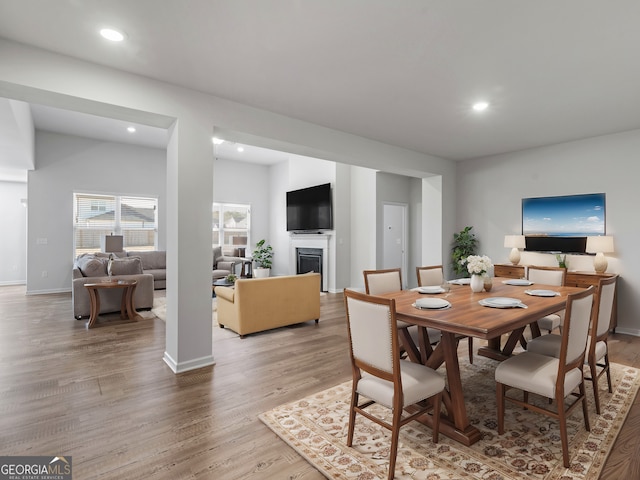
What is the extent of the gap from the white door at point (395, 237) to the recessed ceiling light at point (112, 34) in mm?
6278

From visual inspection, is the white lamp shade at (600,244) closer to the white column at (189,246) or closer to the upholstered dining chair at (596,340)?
the upholstered dining chair at (596,340)

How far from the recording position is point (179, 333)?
3150mm

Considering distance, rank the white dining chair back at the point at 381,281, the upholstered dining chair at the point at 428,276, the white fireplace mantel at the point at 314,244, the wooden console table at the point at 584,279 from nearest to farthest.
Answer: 1. the white dining chair back at the point at 381,281
2. the upholstered dining chair at the point at 428,276
3. the wooden console table at the point at 584,279
4. the white fireplace mantel at the point at 314,244

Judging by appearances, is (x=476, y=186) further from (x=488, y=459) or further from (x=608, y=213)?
(x=488, y=459)

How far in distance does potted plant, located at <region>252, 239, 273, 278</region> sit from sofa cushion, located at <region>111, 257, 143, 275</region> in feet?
12.2

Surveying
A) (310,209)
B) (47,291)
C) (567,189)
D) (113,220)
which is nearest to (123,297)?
(47,291)

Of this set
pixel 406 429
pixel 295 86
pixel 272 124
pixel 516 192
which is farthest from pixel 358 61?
pixel 516 192

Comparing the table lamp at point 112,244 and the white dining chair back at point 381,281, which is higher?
the table lamp at point 112,244

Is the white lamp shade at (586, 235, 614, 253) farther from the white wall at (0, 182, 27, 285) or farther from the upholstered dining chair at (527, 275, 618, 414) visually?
the white wall at (0, 182, 27, 285)

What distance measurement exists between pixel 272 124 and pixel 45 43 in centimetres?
197

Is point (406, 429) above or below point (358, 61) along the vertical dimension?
below

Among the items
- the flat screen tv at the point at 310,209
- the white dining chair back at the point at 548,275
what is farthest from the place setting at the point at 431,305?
the flat screen tv at the point at 310,209

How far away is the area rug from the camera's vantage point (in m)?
1.86

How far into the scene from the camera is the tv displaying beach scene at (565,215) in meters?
4.77
